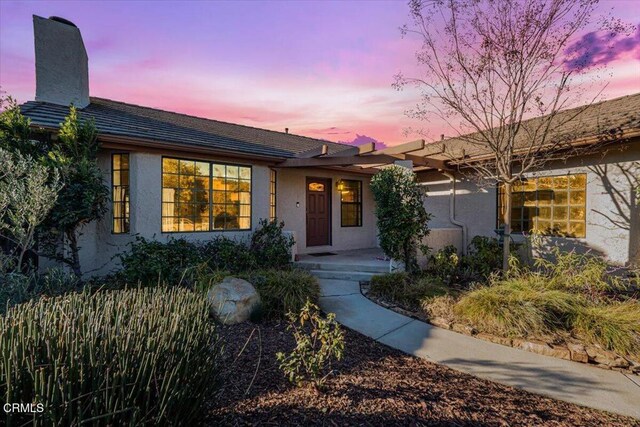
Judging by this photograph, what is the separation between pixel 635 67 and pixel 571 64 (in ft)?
5.48

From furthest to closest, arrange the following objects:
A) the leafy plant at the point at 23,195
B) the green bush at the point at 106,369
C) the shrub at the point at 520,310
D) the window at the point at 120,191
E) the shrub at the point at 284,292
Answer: the window at the point at 120,191, the leafy plant at the point at 23,195, the shrub at the point at 284,292, the shrub at the point at 520,310, the green bush at the point at 106,369

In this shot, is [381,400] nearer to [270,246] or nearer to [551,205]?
[270,246]

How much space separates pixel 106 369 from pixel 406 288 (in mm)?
5259

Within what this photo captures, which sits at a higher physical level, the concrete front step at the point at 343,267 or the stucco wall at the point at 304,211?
the stucco wall at the point at 304,211

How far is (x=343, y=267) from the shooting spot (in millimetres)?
8797

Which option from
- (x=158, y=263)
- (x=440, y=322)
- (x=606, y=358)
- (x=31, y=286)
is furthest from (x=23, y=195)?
(x=606, y=358)

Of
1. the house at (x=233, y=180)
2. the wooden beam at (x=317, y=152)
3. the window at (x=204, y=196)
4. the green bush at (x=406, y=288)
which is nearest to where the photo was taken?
the green bush at (x=406, y=288)

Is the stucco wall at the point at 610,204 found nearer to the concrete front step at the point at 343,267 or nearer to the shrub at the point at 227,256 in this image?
the concrete front step at the point at 343,267

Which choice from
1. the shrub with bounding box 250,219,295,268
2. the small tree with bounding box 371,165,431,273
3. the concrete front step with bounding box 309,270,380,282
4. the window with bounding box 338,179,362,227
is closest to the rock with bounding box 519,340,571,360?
the small tree with bounding box 371,165,431,273

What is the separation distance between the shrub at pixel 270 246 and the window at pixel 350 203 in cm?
337

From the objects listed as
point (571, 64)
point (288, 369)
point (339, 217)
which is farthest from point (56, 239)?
point (571, 64)

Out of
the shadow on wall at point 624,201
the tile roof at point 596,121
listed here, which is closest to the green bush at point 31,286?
the tile roof at point 596,121

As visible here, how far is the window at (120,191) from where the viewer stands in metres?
7.90

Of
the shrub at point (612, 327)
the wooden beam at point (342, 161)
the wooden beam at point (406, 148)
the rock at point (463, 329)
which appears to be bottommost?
the rock at point (463, 329)
